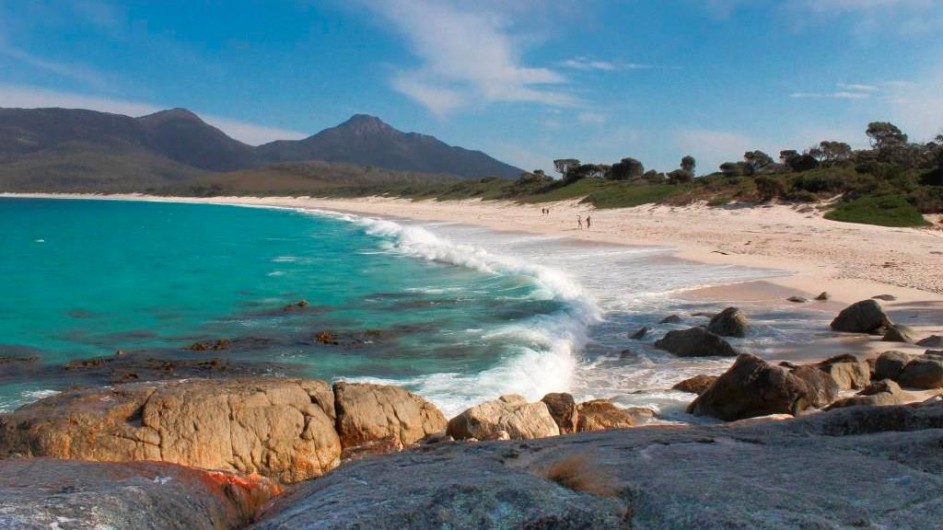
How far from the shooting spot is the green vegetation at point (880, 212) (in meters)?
33.6

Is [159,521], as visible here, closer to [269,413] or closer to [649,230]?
[269,413]

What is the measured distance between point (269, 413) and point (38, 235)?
207 feet

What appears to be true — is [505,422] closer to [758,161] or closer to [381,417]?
[381,417]

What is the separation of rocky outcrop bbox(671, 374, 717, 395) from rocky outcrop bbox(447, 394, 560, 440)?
11.8 ft

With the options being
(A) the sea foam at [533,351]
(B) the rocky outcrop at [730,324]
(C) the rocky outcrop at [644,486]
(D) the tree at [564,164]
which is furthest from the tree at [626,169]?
(C) the rocky outcrop at [644,486]

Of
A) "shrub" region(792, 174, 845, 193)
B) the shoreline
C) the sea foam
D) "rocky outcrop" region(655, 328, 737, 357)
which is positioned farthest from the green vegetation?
"rocky outcrop" region(655, 328, 737, 357)

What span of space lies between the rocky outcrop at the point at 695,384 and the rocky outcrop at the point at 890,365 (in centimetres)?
234

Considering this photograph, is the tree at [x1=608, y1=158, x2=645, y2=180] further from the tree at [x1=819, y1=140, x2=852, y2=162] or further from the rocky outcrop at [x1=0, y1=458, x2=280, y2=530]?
the rocky outcrop at [x1=0, y1=458, x2=280, y2=530]

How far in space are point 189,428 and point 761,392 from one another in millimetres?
6890

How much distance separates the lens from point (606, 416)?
368 inches

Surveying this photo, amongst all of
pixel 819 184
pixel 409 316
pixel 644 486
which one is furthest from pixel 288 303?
pixel 819 184

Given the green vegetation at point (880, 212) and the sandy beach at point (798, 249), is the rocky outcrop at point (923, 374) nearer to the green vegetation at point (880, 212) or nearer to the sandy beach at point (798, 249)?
the sandy beach at point (798, 249)

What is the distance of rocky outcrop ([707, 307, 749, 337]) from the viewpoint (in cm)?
1488

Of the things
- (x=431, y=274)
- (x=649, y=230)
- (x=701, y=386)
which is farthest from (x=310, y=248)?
(x=701, y=386)
